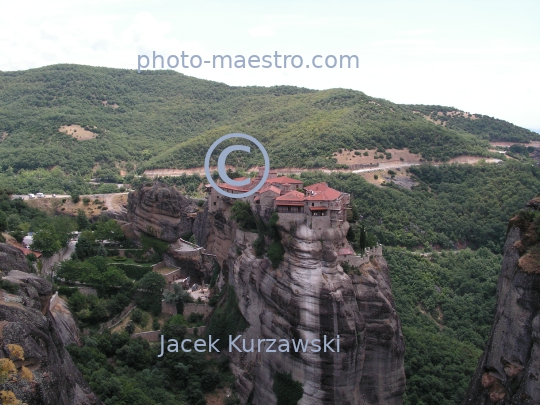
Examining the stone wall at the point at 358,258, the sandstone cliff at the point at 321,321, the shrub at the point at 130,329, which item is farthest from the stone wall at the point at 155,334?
the stone wall at the point at 358,258

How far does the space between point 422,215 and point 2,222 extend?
44668 millimetres

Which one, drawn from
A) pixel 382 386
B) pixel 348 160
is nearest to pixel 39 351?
pixel 382 386

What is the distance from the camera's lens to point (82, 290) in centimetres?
4028

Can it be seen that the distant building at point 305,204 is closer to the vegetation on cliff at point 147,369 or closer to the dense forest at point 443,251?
the dense forest at point 443,251

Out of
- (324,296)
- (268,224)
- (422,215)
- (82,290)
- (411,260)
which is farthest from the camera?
(422,215)

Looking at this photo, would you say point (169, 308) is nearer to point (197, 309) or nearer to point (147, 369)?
point (197, 309)

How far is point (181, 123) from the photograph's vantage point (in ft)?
412

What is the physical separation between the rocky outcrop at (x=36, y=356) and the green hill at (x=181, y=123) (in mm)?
58374

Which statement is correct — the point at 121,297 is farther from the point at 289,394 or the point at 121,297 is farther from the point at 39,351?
the point at 39,351

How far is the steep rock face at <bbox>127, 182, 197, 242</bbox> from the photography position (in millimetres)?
47500

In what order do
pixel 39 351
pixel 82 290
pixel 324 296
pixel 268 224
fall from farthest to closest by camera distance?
pixel 82 290 < pixel 268 224 < pixel 324 296 < pixel 39 351

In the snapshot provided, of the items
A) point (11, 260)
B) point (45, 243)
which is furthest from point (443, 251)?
point (11, 260)

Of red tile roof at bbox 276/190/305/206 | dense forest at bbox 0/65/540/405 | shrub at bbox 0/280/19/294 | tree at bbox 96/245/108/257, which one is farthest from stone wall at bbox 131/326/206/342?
shrub at bbox 0/280/19/294

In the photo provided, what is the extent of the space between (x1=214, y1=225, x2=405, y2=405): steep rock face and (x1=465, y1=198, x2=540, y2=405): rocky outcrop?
8.29 metres
